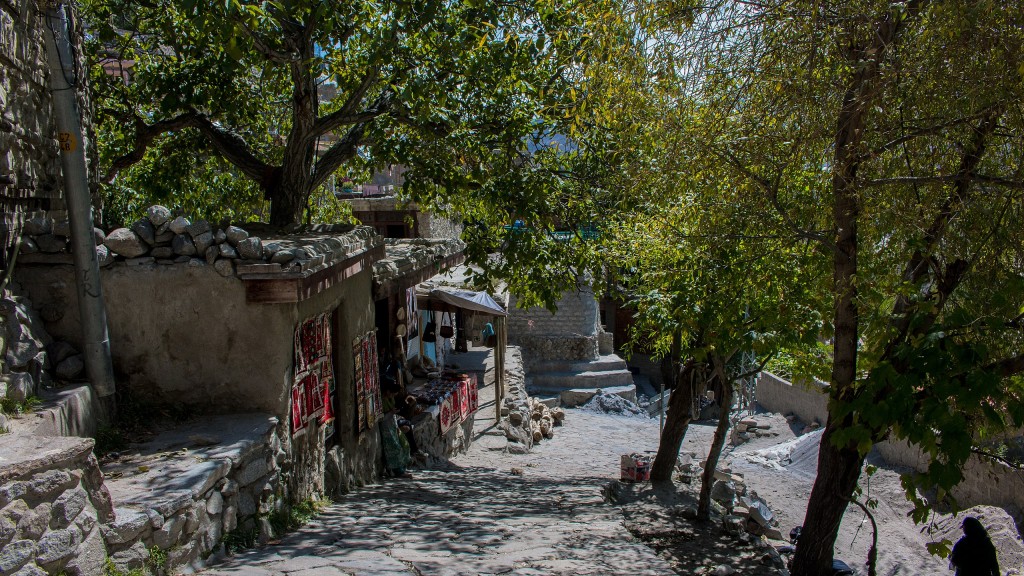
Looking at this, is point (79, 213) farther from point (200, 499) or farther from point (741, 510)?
point (741, 510)

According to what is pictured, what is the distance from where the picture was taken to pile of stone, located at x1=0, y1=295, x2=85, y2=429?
5059 mm

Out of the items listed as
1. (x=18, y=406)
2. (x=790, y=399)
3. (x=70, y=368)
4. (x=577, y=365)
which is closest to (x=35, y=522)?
(x=18, y=406)

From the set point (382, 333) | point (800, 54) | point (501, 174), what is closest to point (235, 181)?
point (382, 333)

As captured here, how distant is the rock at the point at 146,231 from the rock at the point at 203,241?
1.11 feet

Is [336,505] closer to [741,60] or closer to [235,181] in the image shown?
[741,60]

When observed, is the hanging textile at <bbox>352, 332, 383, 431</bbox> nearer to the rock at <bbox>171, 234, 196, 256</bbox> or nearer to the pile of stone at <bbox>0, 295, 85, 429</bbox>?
the rock at <bbox>171, 234, 196, 256</bbox>

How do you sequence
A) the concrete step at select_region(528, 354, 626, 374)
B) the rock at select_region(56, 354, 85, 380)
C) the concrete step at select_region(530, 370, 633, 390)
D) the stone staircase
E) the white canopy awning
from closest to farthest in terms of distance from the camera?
1. the rock at select_region(56, 354, 85, 380)
2. the white canopy awning
3. the stone staircase
4. the concrete step at select_region(530, 370, 633, 390)
5. the concrete step at select_region(528, 354, 626, 374)

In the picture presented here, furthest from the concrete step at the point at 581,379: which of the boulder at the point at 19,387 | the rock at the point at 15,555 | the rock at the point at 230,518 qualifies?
the rock at the point at 15,555

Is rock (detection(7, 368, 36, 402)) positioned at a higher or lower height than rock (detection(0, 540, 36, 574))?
higher

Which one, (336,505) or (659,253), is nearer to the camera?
(336,505)

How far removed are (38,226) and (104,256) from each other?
21.6 inches

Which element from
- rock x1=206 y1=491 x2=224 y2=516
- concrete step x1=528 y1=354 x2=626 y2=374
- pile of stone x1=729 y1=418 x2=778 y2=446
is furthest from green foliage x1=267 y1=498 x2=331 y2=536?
concrete step x1=528 y1=354 x2=626 y2=374

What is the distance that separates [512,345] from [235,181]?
998 cm

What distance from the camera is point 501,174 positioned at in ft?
29.2
